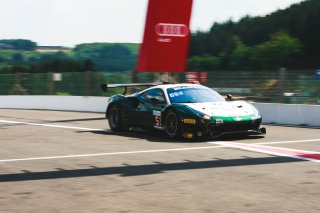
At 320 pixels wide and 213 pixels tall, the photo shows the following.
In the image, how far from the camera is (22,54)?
316 ft

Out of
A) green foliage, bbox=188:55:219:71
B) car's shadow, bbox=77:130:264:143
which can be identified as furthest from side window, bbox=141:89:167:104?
green foliage, bbox=188:55:219:71

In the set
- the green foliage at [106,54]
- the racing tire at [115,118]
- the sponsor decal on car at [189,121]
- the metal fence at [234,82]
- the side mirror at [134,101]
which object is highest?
the green foliage at [106,54]

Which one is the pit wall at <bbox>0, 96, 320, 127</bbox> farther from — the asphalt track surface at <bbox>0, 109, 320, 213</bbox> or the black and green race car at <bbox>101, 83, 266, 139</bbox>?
the black and green race car at <bbox>101, 83, 266, 139</bbox>

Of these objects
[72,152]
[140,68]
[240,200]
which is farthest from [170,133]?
[140,68]

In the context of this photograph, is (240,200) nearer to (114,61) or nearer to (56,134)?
(56,134)

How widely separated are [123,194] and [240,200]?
1296 mm

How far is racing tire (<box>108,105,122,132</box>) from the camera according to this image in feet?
48.5

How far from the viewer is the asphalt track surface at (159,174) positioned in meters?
6.09

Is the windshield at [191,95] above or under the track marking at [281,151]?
above

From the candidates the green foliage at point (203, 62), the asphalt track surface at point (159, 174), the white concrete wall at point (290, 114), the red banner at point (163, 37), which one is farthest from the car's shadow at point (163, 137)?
the green foliage at point (203, 62)

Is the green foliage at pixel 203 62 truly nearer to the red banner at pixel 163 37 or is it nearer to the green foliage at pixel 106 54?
the green foliage at pixel 106 54

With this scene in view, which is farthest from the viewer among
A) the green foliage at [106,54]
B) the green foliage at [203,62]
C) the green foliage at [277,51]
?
the green foliage at [203,62]

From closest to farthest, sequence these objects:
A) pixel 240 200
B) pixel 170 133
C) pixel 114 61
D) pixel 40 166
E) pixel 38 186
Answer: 1. pixel 240 200
2. pixel 38 186
3. pixel 40 166
4. pixel 170 133
5. pixel 114 61

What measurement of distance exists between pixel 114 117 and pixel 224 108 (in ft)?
11.6
